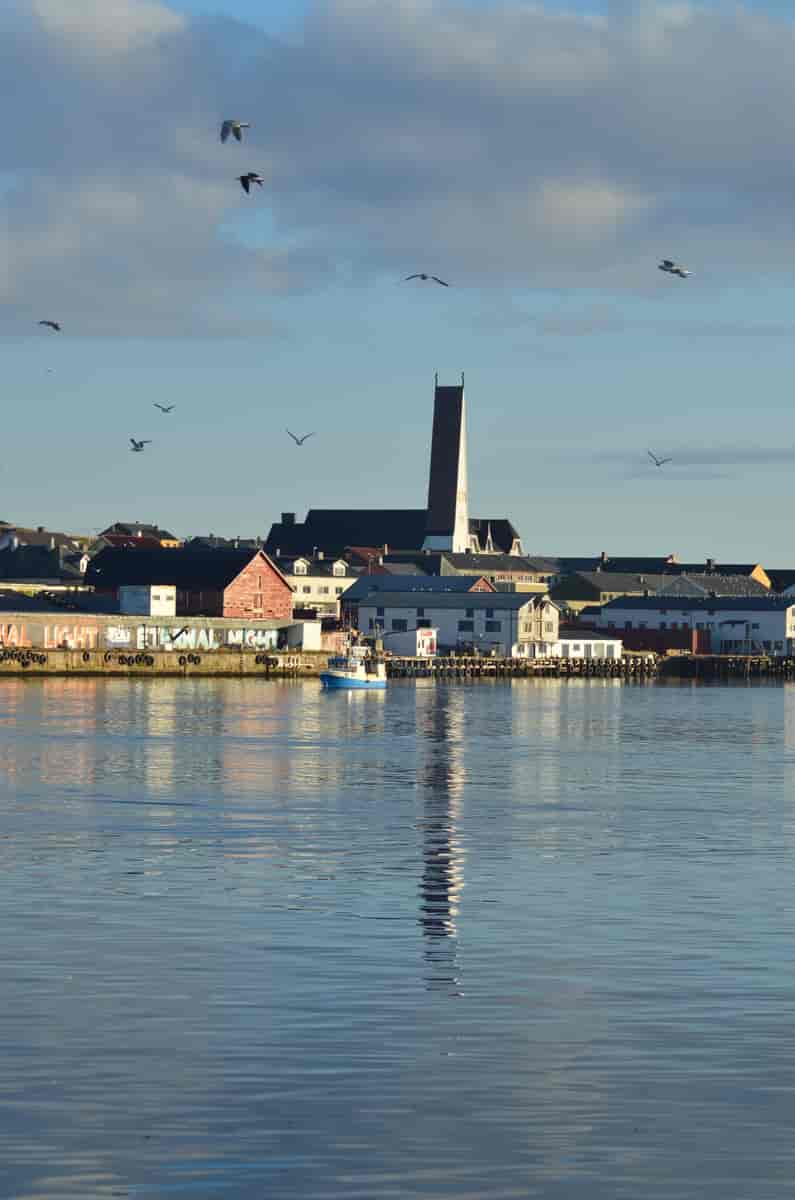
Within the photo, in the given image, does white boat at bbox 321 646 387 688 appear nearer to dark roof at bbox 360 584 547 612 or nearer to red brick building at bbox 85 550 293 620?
red brick building at bbox 85 550 293 620

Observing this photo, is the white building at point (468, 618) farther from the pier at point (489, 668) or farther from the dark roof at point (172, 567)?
the dark roof at point (172, 567)

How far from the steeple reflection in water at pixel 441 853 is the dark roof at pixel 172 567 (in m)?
80.3

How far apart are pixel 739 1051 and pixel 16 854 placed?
68.0 ft

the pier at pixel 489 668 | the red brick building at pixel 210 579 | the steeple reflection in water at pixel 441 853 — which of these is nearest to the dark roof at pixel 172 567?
the red brick building at pixel 210 579

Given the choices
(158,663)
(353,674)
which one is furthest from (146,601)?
(353,674)

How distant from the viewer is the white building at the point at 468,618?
19388 cm

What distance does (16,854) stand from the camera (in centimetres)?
4047

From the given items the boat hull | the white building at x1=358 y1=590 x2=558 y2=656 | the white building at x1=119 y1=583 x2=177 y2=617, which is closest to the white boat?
the boat hull

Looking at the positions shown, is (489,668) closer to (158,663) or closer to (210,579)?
(210,579)


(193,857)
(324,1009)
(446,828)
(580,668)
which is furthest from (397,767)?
(580,668)

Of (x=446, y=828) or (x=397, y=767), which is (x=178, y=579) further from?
(x=446, y=828)

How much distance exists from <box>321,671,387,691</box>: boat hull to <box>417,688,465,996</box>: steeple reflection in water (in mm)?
55821

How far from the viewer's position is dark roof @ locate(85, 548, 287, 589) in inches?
6796

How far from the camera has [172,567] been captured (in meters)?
174
